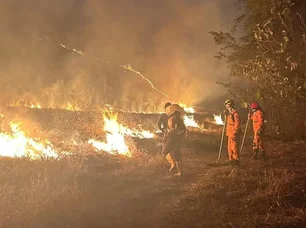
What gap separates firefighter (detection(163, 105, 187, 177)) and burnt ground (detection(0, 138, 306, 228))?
0.42 metres

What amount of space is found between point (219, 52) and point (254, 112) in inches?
165

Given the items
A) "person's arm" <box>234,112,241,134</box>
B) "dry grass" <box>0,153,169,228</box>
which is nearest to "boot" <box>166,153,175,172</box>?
"dry grass" <box>0,153,169,228</box>

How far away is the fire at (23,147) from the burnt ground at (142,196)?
3.64 feet

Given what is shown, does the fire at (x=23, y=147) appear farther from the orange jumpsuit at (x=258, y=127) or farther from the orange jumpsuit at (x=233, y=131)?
the orange jumpsuit at (x=258, y=127)

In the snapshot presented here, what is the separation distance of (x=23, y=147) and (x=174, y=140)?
505 cm

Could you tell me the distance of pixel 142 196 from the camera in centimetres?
764

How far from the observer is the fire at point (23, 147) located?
417 inches

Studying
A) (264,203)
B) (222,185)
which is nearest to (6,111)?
(222,185)

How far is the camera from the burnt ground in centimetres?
598

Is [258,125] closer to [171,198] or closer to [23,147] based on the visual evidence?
[171,198]

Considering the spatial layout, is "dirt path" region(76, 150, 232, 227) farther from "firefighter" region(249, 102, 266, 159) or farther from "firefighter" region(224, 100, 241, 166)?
"firefighter" region(249, 102, 266, 159)

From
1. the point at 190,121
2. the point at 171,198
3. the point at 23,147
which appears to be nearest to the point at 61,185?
the point at 171,198

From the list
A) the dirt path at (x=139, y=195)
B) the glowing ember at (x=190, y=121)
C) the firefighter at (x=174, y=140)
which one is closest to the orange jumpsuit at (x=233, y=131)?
the dirt path at (x=139, y=195)

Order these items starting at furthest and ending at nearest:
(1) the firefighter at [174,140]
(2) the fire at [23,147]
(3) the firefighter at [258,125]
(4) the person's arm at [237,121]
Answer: (3) the firefighter at [258,125] < (2) the fire at [23,147] < (4) the person's arm at [237,121] < (1) the firefighter at [174,140]
